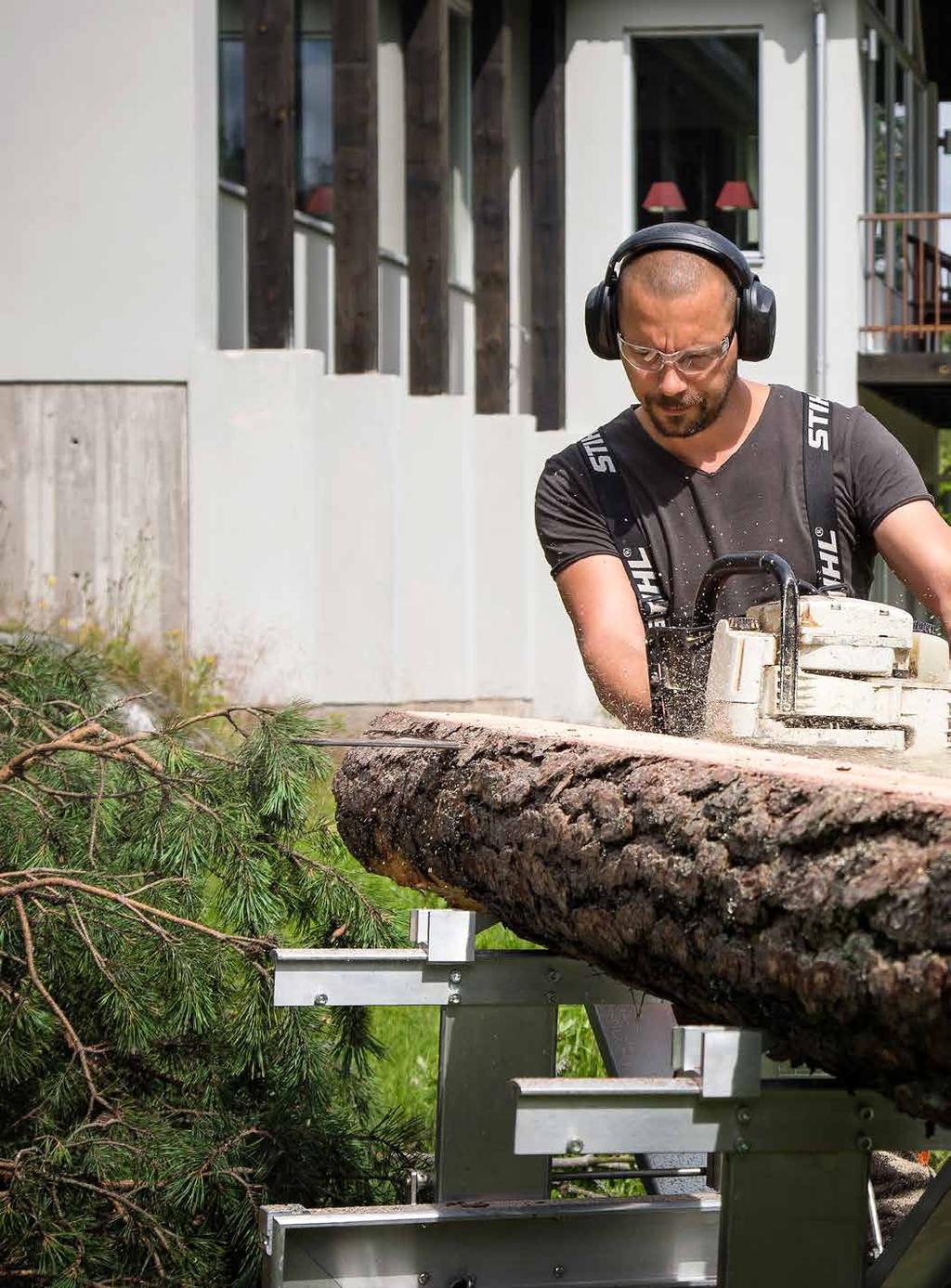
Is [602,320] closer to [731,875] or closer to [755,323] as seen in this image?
[755,323]

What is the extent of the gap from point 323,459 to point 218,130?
6.31 feet

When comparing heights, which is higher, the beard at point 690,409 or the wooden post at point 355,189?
the wooden post at point 355,189

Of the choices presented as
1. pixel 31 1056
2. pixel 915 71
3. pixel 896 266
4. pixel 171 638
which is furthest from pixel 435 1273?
pixel 915 71

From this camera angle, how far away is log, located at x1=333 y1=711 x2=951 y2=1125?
1.64 m

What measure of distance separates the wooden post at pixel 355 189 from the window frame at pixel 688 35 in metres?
2.77

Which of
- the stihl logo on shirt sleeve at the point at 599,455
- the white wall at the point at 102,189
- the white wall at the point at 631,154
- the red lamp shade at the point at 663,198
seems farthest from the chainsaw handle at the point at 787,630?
the red lamp shade at the point at 663,198

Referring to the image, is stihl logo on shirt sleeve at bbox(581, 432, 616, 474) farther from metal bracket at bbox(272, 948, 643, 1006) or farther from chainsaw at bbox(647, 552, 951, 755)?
metal bracket at bbox(272, 948, 643, 1006)

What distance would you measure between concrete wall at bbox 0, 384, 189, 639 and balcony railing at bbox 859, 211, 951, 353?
17.5 feet

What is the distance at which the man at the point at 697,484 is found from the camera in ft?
9.88

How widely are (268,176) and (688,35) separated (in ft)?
13.9

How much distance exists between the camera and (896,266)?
14.7 m

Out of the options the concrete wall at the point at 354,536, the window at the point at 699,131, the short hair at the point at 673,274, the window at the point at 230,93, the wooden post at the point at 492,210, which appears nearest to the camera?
the short hair at the point at 673,274

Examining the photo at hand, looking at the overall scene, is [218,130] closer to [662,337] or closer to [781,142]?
[781,142]

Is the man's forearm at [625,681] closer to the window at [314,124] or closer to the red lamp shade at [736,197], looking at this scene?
the window at [314,124]
